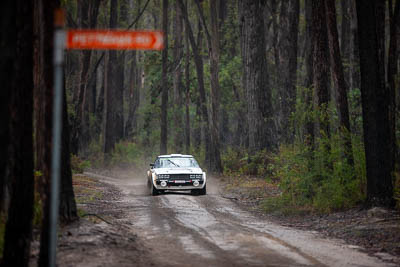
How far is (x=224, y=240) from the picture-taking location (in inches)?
435

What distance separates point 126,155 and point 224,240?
29.9 meters

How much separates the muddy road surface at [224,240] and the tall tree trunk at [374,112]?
202cm

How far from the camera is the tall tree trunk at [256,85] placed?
1118 inches

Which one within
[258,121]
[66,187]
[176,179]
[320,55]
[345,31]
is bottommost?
[176,179]

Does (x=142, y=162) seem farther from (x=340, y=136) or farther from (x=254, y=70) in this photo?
(x=340, y=136)

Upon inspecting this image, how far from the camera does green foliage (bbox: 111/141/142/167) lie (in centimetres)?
3947

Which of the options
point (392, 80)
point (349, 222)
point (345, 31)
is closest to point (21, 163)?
point (349, 222)

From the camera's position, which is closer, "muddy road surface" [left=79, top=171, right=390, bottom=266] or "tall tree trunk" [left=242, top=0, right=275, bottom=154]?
"muddy road surface" [left=79, top=171, right=390, bottom=266]

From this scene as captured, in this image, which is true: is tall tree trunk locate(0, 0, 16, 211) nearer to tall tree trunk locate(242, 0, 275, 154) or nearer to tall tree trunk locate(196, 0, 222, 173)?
tall tree trunk locate(242, 0, 275, 154)

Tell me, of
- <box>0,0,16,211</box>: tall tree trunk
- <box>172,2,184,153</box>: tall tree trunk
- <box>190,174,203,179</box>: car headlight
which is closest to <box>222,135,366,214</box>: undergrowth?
<box>190,174,203,179</box>: car headlight

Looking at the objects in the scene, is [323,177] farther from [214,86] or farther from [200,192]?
[214,86]

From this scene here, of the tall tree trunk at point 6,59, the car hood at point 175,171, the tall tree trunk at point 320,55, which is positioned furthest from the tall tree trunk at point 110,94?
the tall tree trunk at point 6,59

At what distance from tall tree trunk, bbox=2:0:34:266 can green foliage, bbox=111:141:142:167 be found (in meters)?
31.7

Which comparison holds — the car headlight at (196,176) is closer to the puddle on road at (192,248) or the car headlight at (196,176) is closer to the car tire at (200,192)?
the car tire at (200,192)
